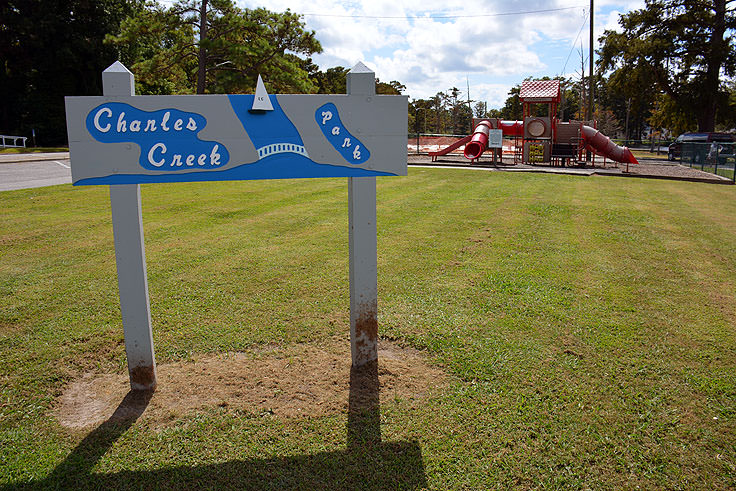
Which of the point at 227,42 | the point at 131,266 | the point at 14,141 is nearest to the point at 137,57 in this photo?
the point at 14,141

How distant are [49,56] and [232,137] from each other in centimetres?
4430

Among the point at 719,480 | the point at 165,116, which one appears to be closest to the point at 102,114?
the point at 165,116

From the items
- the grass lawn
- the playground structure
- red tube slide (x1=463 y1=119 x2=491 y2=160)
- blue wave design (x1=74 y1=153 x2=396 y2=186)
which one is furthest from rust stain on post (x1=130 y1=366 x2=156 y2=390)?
red tube slide (x1=463 y1=119 x2=491 y2=160)

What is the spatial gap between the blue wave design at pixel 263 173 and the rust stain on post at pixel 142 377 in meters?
1.30

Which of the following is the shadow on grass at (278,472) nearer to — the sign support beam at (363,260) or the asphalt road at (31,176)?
the sign support beam at (363,260)

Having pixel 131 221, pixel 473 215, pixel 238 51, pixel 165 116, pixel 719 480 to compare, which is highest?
pixel 238 51

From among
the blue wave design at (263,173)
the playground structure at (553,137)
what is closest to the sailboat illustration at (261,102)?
the blue wave design at (263,173)

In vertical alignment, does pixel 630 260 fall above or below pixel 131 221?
below

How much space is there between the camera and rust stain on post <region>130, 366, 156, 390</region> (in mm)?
3654

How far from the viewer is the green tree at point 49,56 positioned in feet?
125

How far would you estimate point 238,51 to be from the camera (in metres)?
25.2

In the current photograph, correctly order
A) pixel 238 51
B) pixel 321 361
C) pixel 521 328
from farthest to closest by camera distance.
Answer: pixel 238 51 < pixel 521 328 < pixel 321 361

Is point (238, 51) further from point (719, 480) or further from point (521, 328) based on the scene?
point (719, 480)

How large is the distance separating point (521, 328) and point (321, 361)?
1863 mm
